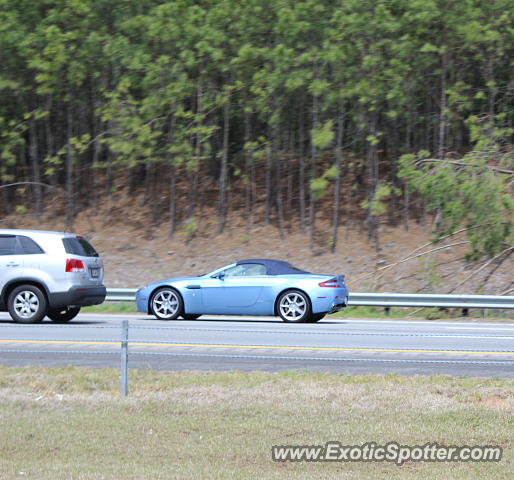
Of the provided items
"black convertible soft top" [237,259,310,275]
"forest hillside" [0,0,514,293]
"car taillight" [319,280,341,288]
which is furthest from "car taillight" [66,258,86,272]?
"forest hillside" [0,0,514,293]

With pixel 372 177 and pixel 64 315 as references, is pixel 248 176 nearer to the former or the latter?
pixel 372 177

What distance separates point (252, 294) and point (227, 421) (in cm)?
1054

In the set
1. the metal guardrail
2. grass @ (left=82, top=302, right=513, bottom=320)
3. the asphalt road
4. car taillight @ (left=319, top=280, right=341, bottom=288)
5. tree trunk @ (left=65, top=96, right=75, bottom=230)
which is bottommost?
grass @ (left=82, top=302, right=513, bottom=320)

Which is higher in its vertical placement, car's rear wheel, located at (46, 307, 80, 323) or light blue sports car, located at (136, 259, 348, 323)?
light blue sports car, located at (136, 259, 348, 323)

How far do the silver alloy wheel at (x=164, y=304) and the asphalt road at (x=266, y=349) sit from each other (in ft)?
3.98

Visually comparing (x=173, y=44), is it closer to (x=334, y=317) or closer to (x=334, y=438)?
(x=334, y=317)

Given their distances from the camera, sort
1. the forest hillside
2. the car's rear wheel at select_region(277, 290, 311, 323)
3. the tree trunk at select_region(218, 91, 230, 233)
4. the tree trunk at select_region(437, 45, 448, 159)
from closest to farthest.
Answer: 1. the car's rear wheel at select_region(277, 290, 311, 323)
2. the tree trunk at select_region(437, 45, 448, 159)
3. the forest hillside
4. the tree trunk at select_region(218, 91, 230, 233)

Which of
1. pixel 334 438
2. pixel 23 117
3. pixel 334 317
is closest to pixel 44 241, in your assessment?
pixel 334 317

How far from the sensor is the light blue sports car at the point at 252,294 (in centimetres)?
1825

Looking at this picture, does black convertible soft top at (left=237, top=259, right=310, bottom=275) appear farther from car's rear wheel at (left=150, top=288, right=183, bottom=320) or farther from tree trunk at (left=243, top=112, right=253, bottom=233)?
tree trunk at (left=243, top=112, right=253, bottom=233)

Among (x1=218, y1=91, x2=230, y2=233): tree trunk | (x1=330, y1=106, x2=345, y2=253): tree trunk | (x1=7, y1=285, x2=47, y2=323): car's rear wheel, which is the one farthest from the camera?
(x1=218, y1=91, x2=230, y2=233): tree trunk

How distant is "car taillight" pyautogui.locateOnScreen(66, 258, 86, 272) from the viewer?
1691 cm

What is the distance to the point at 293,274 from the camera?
1856 centimetres

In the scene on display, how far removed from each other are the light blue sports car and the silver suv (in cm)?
192
